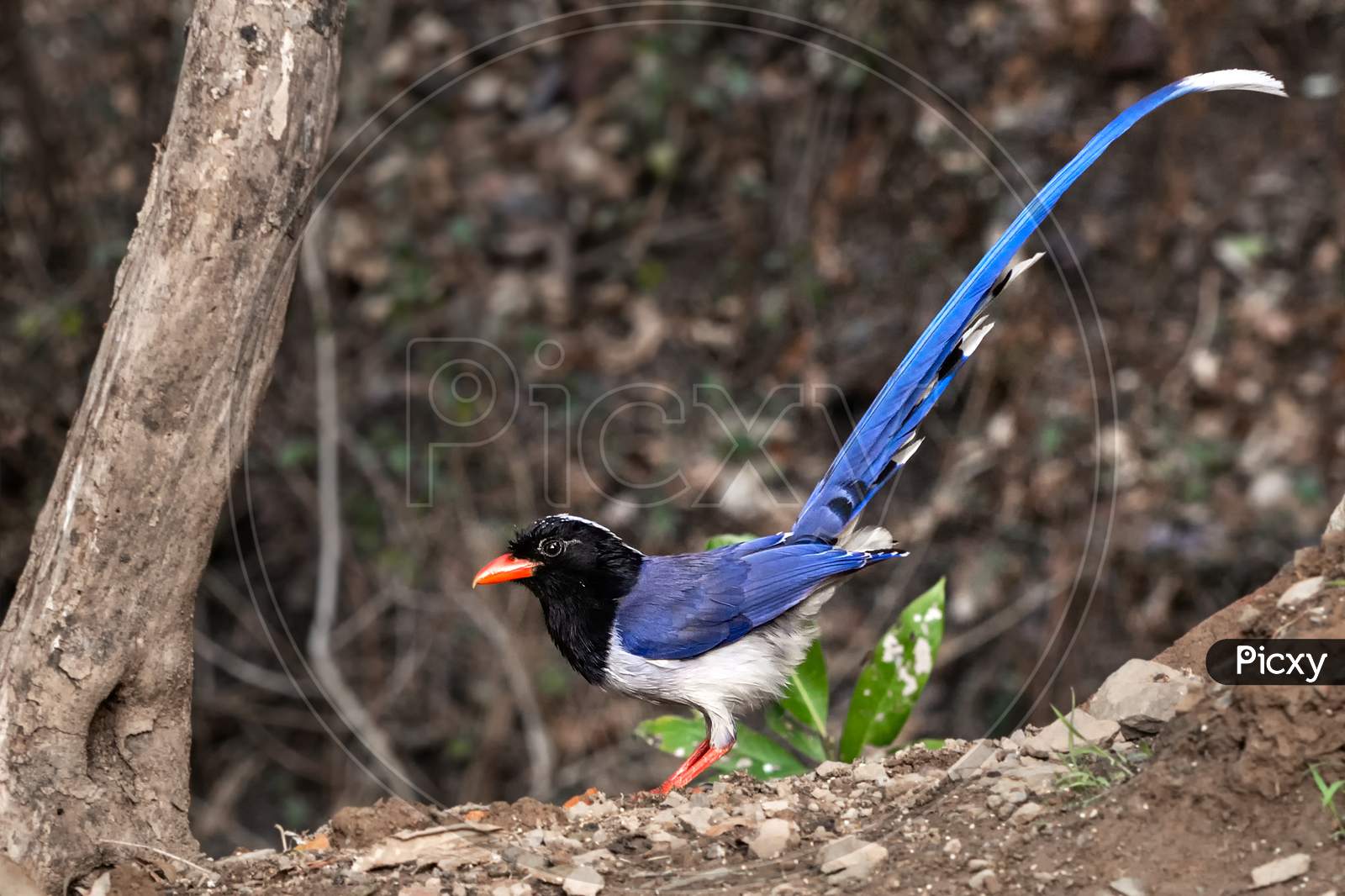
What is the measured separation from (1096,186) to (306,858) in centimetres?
605

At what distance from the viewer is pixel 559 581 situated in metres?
4.10

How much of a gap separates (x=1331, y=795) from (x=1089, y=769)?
1.74 feet

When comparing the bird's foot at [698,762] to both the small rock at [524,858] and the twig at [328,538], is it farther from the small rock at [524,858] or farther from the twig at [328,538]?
the twig at [328,538]

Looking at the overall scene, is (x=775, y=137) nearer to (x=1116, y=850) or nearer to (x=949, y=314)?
(x=949, y=314)

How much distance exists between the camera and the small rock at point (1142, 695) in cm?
287

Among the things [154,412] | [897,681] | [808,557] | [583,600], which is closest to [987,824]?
[897,681]

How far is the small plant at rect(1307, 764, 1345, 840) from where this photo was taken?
7.36 ft

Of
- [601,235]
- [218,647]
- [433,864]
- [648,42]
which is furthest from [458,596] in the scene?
[433,864]

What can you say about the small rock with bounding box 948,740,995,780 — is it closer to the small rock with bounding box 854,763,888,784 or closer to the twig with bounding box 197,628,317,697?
the small rock with bounding box 854,763,888,784

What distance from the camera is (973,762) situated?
2969 millimetres

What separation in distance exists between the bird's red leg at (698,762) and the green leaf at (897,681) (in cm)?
37

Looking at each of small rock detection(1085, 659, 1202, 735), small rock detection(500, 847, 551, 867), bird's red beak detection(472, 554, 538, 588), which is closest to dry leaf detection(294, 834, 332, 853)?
small rock detection(500, 847, 551, 867)

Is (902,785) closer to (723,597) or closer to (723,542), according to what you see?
(723,597)

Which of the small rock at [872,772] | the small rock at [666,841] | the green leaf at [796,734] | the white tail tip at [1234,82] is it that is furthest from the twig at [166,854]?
the white tail tip at [1234,82]
